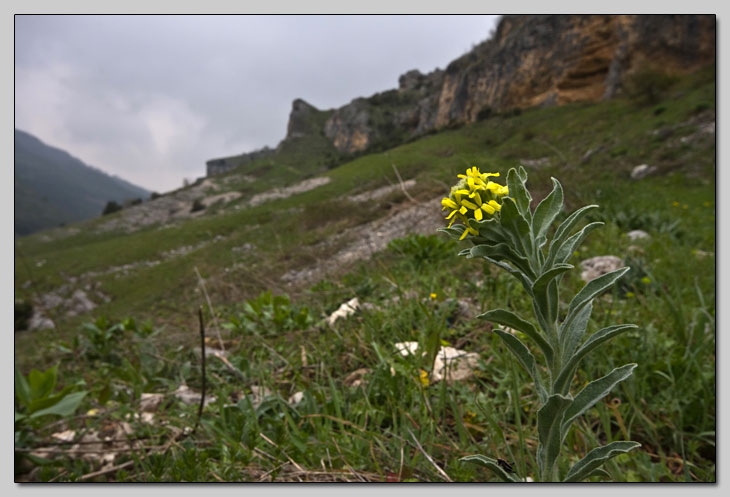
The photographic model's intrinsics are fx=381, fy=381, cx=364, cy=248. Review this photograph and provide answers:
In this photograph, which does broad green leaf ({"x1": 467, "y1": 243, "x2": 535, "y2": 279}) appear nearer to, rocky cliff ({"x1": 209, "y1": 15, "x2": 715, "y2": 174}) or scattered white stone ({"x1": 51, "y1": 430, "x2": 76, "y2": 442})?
scattered white stone ({"x1": 51, "y1": 430, "x2": 76, "y2": 442})

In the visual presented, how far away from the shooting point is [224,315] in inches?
163

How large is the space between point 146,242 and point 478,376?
76.1 ft

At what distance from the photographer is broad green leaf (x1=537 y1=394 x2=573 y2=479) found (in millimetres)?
571

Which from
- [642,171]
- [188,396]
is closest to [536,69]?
[642,171]

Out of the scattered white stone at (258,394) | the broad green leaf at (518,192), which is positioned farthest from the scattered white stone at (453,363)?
the broad green leaf at (518,192)

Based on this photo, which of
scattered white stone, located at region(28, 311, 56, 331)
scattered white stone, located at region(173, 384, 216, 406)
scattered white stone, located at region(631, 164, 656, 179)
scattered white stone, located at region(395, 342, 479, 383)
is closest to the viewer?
scattered white stone, located at region(395, 342, 479, 383)

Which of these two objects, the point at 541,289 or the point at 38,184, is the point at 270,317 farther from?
the point at 38,184

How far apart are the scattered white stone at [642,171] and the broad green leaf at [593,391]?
8.61 m

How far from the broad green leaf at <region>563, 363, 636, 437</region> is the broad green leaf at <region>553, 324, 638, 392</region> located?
0.03 metres

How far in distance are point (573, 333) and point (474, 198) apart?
29 centimetres

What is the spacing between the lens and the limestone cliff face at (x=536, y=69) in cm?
697

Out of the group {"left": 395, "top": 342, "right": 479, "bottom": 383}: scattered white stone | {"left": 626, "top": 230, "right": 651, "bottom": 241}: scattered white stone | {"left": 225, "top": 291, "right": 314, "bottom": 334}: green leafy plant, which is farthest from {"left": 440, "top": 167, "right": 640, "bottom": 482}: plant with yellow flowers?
{"left": 626, "top": 230, "right": 651, "bottom": 241}: scattered white stone

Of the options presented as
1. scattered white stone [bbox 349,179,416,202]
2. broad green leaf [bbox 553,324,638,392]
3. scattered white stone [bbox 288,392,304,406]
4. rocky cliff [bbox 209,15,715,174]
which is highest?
rocky cliff [bbox 209,15,715,174]

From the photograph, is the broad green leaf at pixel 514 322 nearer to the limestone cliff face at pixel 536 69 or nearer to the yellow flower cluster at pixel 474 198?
the yellow flower cluster at pixel 474 198
